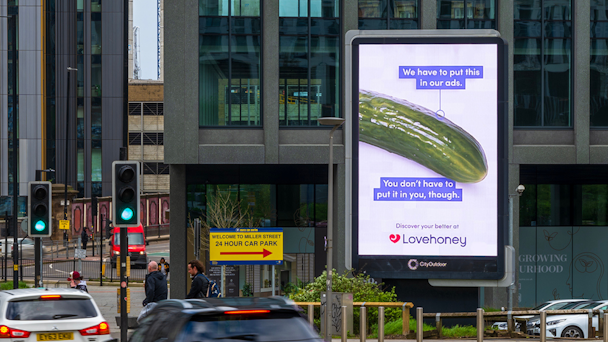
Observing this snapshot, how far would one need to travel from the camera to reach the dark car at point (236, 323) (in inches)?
264

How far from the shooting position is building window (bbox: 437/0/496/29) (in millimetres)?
28391

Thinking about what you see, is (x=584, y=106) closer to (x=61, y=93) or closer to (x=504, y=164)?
(x=504, y=164)

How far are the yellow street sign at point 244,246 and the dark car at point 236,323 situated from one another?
55.4 feet

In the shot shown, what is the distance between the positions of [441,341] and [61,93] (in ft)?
199

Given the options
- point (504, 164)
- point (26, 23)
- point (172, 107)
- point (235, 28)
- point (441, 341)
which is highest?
point (26, 23)

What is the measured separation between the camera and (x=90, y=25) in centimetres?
7244

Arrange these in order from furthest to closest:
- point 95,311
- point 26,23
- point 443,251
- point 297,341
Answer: point 26,23 → point 443,251 → point 95,311 → point 297,341

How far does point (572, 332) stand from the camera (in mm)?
20109

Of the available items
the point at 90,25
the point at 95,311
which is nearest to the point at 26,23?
the point at 90,25

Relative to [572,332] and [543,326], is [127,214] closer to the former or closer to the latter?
[543,326]

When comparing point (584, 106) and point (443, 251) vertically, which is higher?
point (584, 106)

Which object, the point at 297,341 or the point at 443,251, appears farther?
the point at 443,251

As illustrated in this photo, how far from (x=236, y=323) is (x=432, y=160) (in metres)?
15.9

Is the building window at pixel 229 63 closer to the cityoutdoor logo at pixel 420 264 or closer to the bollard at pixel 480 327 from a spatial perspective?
the cityoutdoor logo at pixel 420 264
